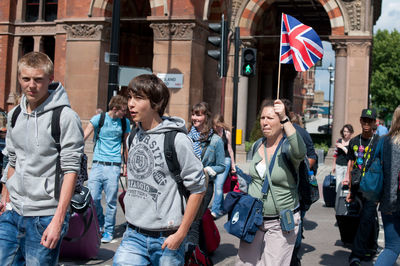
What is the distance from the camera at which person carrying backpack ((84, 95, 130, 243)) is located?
6.92m

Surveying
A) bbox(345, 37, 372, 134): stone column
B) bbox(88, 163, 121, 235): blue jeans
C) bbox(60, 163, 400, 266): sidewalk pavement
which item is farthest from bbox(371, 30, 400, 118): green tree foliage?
bbox(88, 163, 121, 235): blue jeans

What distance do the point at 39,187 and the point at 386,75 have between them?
56.9 meters

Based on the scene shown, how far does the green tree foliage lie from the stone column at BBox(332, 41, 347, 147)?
35.3m

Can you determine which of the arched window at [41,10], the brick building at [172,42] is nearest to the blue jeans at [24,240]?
the brick building at [172,42]

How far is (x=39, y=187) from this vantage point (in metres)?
3.35

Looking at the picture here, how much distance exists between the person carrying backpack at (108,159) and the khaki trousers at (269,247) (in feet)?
9.62

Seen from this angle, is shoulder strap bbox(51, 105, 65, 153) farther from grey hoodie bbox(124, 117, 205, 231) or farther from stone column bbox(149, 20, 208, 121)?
stone column bbox(149, 20, 208, 121)

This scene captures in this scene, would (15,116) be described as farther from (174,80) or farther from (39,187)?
(174,80)

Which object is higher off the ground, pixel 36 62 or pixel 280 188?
pixel 36 62

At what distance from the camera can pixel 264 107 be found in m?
4.41

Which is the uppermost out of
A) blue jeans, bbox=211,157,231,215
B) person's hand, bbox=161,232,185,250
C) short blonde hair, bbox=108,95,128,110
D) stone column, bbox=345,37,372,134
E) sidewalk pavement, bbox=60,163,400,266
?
stone column, bbox=345,37,372,134

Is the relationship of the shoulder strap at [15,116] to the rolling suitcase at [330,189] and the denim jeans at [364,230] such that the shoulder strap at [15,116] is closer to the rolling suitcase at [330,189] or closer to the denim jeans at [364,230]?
the denim jeans at [364,230]

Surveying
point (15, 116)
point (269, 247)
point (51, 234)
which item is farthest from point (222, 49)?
point (51, 234)

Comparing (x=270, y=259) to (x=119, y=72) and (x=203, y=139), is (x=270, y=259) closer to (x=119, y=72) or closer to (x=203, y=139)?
(x=203, y=139)
